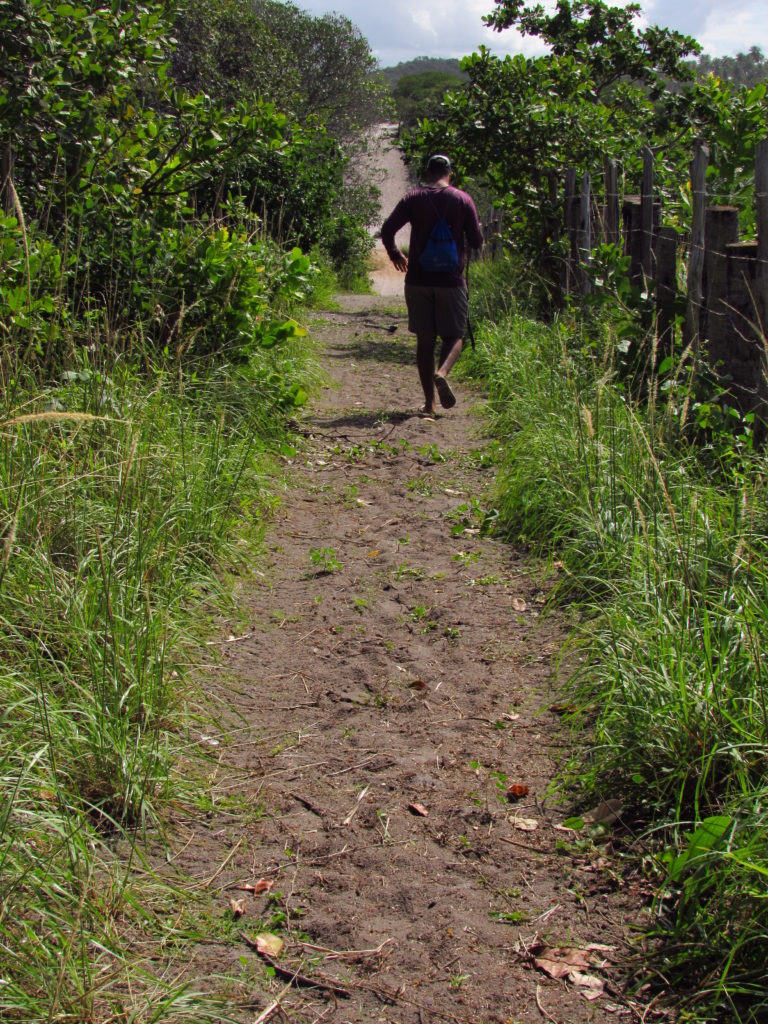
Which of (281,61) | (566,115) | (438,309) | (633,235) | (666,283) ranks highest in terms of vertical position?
(281,61)

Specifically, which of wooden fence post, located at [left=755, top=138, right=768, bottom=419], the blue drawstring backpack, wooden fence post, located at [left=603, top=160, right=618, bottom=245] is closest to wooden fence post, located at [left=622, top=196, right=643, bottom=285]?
wooden fence post, located at [left=603, top=160, right=618, bottom=245]

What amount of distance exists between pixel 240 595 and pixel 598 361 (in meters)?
3.27

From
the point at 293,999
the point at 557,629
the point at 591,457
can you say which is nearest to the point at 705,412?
the point at 591,457

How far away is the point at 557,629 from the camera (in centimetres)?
426

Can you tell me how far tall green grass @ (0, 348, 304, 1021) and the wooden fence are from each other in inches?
93.4

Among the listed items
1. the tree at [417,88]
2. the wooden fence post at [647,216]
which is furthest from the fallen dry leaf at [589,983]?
the tree at [417,88]

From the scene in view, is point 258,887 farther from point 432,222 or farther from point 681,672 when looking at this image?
point 432,222

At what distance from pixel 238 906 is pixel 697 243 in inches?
167

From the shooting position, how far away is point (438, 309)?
7.85m

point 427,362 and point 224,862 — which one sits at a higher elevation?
point 427,362

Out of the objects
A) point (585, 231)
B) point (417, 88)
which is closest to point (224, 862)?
point (585, 231)

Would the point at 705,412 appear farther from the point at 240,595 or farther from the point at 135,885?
the point at 135,885

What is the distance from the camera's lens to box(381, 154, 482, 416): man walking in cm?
754

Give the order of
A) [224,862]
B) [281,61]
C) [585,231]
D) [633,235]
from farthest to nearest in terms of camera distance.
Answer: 1. [281,61]
2. [585,231]
3. [633,235]
4. [224,862]
